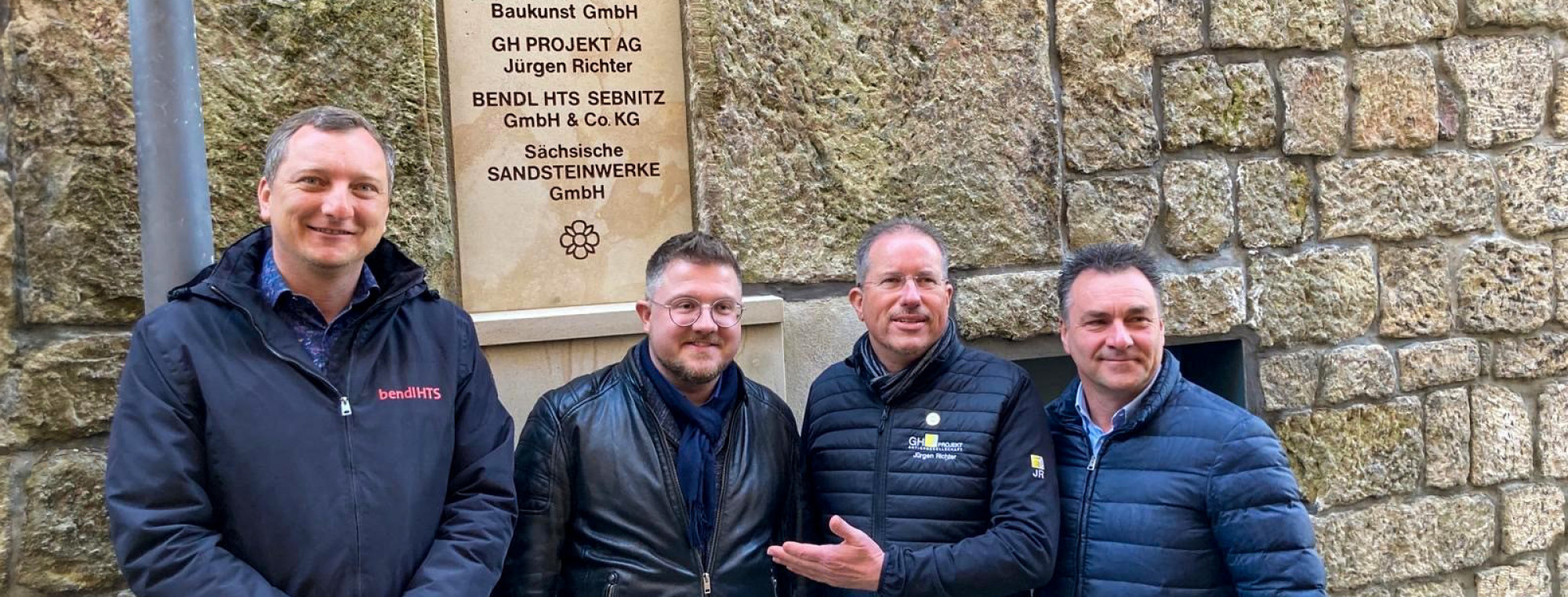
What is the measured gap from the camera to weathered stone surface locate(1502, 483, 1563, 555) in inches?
157

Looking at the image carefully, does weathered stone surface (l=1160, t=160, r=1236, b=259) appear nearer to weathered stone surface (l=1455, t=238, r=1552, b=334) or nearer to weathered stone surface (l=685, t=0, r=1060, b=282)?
weathered stone surface (l=685, t=0, r=1060, b=282)

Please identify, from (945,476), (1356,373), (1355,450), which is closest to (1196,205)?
(1356,373)

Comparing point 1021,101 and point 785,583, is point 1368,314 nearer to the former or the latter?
point 1021,101

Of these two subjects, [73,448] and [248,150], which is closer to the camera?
[73,448]

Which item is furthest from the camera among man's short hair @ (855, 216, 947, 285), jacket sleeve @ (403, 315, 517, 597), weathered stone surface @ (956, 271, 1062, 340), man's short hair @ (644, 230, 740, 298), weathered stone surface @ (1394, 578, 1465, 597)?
weathered stone surface @ (1394, 578, 1465, 597)

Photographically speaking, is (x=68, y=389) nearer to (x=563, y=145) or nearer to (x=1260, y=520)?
(x=563, y=145)

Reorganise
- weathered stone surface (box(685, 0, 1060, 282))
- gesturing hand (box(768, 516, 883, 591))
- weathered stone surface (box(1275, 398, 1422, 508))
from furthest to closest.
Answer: weathered stone surface (box(1275, 398, 1422, 508))
weathered stone surface (box(685, 0, 1060, 282))
gesturing hand (box(768, 516, 883, 591))

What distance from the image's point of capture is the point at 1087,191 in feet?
11.5

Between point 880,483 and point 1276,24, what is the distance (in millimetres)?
2211

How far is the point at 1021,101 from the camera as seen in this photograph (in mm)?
3418

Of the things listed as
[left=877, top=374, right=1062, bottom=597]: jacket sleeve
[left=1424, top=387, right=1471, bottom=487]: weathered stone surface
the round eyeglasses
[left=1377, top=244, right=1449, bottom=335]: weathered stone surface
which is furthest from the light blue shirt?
[left=1424, top=387, right=1471, bottom=487]: weathered stone surface

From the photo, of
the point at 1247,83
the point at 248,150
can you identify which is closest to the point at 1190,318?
the point at 1247,83

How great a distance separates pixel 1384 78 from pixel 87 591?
12.5ft

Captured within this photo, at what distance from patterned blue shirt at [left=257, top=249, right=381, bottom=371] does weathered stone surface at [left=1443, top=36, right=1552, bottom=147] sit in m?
3.53
